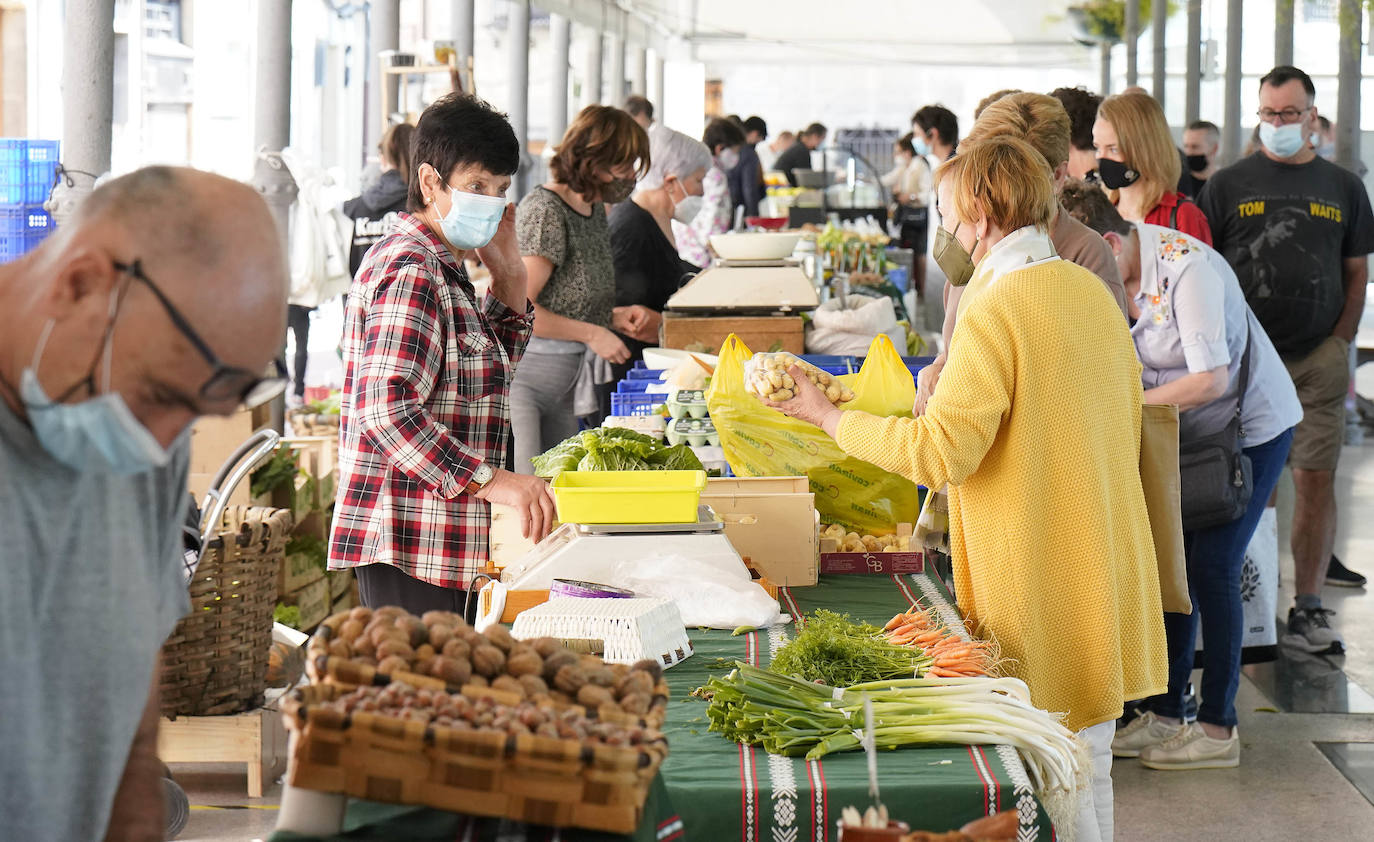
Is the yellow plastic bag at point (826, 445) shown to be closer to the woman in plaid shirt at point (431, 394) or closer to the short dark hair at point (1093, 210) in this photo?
the woman in plaid shirt at point (431, 394)

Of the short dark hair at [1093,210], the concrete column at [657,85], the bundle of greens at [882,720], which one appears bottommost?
the bundle of greens at [882,720]

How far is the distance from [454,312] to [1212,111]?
25.3ft

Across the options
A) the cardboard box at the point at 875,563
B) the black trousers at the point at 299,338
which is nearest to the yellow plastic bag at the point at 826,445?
the cardboard box at the point at 875,563

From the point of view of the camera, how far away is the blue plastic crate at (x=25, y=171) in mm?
4383

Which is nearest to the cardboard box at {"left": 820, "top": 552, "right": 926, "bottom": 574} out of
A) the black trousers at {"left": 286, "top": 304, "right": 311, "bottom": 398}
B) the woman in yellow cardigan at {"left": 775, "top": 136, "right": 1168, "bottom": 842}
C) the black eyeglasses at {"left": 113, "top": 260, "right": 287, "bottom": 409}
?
the woman in yellow cardigan at {"left": 775, "top": 136, "right": 1168, "bottom": 842}

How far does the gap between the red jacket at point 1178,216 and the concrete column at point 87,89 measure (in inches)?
128

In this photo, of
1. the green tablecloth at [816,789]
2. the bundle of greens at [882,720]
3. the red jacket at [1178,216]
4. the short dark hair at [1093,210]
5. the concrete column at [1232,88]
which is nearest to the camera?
the green tablecloth at [816,789]

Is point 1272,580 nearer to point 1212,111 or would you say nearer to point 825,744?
point 825,744

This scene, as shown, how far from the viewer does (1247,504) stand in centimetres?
386

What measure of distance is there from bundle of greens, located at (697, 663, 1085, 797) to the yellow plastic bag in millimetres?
1193

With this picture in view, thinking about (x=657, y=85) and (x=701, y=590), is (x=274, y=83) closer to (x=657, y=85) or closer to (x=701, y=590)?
(x=701, y=590)

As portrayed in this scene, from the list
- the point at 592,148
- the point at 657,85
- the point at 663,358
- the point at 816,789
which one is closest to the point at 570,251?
the point at 592,148

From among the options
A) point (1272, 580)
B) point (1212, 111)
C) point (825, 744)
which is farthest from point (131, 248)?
point (1212, 111)

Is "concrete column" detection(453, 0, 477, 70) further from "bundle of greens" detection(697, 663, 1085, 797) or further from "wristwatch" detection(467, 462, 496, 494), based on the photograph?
"bundle of greens" detection(697, 663, 1085, 797)
